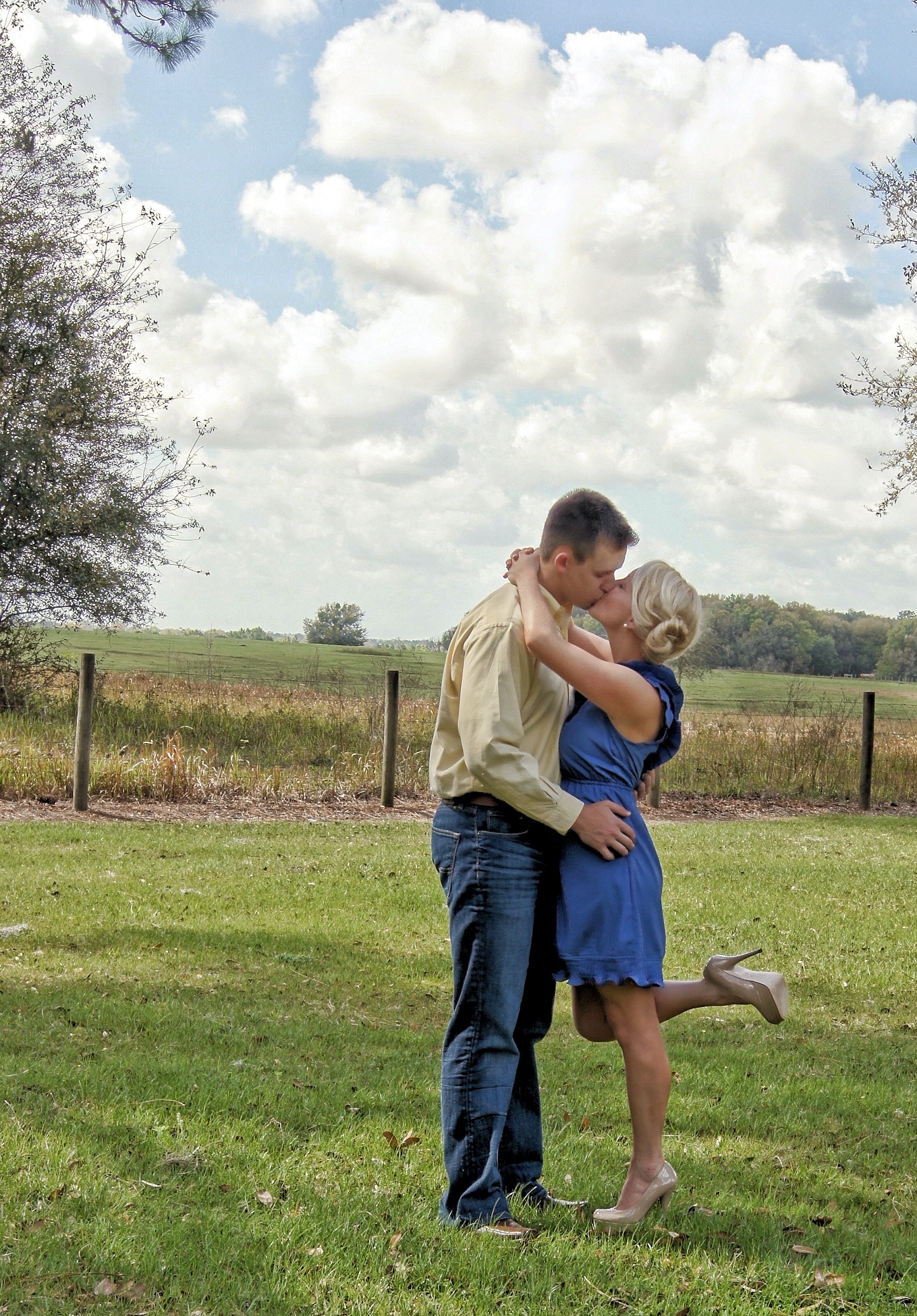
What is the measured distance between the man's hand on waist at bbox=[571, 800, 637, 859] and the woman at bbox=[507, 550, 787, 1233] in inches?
1.9

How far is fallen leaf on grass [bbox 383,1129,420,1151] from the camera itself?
430 centimetres

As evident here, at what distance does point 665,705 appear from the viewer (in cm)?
357

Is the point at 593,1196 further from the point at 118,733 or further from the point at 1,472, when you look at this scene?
the point at 1,472

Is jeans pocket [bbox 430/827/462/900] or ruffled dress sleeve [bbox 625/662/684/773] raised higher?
ruffled dress sleeve [bbox 625/662/684/773]

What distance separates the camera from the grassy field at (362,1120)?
130 inches

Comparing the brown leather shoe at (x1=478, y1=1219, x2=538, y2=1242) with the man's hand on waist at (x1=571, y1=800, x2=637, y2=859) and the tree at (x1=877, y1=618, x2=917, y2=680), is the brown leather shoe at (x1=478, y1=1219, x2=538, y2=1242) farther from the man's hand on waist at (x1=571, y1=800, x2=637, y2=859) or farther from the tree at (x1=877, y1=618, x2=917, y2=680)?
the tree at (x1=877, y1=618, x2=917, y2=680)

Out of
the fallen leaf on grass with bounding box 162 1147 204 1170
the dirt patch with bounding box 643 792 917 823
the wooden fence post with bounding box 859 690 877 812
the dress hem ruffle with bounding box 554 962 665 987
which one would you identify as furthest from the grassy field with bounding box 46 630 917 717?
the dress hem ruffle with bounding box 554 962 665 987

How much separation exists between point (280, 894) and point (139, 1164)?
210 inches

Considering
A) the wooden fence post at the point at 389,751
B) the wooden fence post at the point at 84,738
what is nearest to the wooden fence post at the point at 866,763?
the wooden fence post at the point at 389,751

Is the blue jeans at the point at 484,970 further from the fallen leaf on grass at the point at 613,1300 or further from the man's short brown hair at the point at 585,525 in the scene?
the man's short brown hair at the point at 585,525

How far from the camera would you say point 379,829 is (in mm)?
13297

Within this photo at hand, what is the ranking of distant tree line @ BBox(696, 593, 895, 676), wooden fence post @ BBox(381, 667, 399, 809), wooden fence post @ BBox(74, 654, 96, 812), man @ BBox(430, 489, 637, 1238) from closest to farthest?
man @ BBox(430, 489, 637, 1238), wooden fence post @ BBox(74, 654, 96, 812), wooden fence post @ BBox(381, 667, 399, 809), distant tree line @ BBox(696, 593, 895, 676)

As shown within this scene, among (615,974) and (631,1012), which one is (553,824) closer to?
(615,974)

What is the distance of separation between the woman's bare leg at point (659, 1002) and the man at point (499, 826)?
0.24 m
